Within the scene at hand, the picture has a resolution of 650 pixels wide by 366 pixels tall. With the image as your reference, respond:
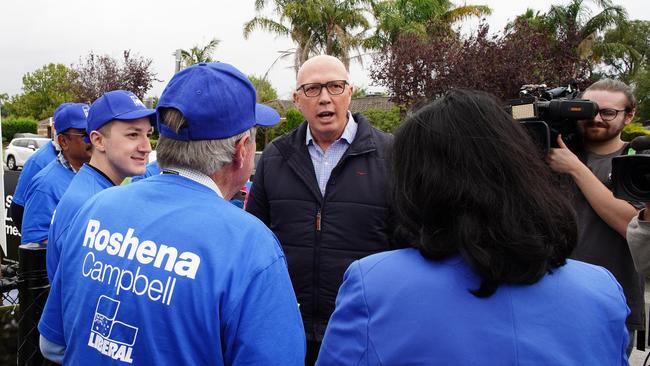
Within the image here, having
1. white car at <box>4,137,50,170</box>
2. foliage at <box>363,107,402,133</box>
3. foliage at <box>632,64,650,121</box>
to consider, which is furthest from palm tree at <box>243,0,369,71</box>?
foliage at <box>632,64,650,121</box>

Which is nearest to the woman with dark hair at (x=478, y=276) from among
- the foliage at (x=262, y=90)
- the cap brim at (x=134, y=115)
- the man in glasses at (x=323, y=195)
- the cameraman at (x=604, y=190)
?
the man in glasses at (x=323, y=195)

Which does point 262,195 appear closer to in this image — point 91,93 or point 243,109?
point 243,109

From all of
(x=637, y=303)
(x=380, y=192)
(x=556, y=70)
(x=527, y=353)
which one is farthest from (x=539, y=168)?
(x=556, y=70)

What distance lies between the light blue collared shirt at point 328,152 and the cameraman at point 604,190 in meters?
1.03

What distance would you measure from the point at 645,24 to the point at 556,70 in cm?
3579

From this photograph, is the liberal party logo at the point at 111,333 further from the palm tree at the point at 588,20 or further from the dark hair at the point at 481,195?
the palm tree at the point at 588,20

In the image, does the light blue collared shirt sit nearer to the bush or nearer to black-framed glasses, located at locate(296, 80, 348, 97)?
black-framed glasses, located at locate(296, 80, 348, 97)

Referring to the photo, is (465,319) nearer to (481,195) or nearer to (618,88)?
Answer: (481,195)

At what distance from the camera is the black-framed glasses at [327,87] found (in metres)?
3.16

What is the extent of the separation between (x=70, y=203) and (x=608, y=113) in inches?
104

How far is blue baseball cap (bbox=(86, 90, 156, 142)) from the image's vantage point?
10.2 ft

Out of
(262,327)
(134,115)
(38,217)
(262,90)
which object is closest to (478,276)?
(262,327)

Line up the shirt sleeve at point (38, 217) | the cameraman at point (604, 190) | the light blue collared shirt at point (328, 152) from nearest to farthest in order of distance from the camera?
the cameraman at point (604, 190), the light blue collared shirt at point (328, 152), the shirt sleeve at point (38, 217)

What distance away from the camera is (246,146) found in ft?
5.54
